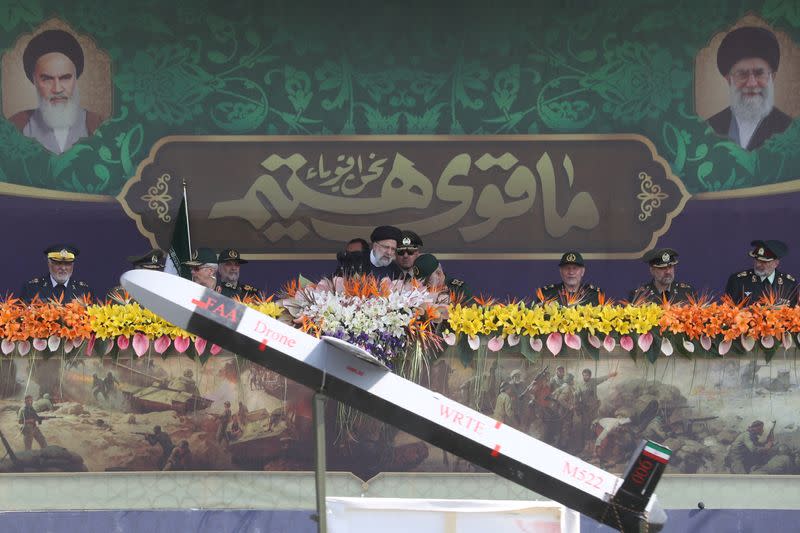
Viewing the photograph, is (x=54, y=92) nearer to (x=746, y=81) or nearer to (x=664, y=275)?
(x=664, y=275)

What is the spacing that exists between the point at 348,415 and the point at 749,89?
619 centimetres

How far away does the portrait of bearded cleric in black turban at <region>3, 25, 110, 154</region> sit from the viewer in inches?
468

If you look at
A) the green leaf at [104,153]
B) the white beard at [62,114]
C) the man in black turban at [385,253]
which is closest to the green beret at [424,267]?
the man in black turban at [385,253]

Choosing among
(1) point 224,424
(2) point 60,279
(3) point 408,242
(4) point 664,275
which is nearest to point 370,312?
(1) point 224,424

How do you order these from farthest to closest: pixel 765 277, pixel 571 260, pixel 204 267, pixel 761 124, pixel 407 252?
pixel 761 124 → pixel 571 260 → pixel 765 277 → pixel 204 267 → pixel 407 252

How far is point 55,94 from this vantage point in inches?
470

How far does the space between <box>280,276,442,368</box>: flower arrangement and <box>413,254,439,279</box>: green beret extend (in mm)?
1619

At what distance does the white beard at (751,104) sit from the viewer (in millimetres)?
11781

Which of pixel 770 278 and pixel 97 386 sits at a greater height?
pixel 770 278

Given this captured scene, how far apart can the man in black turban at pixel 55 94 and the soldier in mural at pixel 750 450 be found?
7.01 meters

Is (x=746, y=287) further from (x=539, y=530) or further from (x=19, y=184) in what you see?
(x=19, y=184)

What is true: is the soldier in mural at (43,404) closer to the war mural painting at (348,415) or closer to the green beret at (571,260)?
the war mural painting at (348,415)

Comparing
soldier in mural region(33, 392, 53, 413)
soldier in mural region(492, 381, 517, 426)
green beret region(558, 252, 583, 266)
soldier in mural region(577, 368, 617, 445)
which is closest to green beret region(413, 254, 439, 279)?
green beret region(558, 252, 583, 266)

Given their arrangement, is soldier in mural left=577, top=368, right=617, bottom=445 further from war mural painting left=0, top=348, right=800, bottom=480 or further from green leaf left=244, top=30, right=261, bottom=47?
green leaf left=244, top=30, right=261, bottom=47
